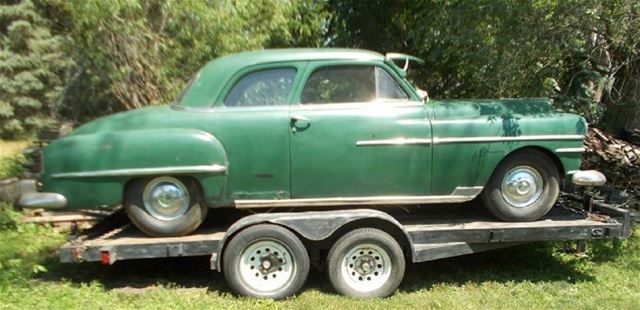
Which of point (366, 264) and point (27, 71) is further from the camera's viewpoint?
point (27, 71)

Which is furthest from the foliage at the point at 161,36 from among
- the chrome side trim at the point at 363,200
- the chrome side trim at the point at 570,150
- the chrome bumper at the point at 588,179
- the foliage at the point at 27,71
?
the foliage at the point at 27,71

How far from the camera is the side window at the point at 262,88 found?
5.11m

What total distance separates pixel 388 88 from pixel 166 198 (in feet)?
6.89

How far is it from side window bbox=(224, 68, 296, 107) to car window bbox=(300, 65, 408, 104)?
21 centimetres

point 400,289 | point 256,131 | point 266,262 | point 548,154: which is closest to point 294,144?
point 256,131

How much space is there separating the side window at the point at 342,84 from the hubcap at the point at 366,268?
1.28 meters

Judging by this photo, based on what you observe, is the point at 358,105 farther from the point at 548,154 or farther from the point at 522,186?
the point at 548,154

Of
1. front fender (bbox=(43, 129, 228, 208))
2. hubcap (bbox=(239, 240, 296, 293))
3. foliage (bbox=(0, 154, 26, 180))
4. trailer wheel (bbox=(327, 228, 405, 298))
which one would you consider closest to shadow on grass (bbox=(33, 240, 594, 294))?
trailer wheel (bbox=(327, 228, 405, 298))

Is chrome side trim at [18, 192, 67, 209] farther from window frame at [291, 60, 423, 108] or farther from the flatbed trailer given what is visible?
window frame at [291, 60, 423, 108]

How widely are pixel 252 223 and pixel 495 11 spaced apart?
139 inches

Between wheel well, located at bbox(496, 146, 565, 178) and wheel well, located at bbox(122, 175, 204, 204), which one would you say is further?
wheel well, located at bbox(496, 146, 565, 178)

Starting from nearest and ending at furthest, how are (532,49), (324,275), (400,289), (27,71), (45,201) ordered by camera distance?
(45,201) < (400,289) < (324,275) < (532,49) < (27,71)

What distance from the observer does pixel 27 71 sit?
14039mm

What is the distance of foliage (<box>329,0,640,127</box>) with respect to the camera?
6.25 metres
